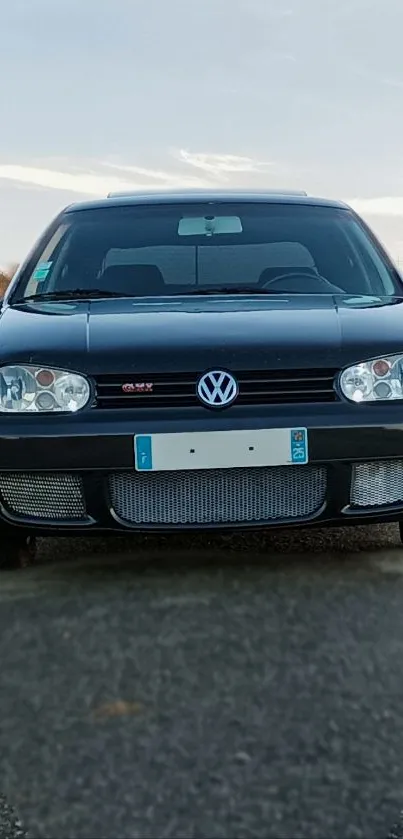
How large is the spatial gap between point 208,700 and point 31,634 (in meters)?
0.73

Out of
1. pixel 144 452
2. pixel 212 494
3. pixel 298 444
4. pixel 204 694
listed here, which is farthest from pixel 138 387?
pixel 204 694

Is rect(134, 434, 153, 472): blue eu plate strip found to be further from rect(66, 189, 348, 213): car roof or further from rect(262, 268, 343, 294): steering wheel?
rect(66, 189, 348, 213): car roof

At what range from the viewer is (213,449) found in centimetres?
341

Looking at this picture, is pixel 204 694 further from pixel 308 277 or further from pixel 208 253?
pixel 208 253

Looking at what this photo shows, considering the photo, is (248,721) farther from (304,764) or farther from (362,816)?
(362,816)

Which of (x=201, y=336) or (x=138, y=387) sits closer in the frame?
(x=138, y=387)

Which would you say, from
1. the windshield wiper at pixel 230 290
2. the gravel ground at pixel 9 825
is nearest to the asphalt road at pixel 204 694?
A: the gravel ground at pixel 9 825

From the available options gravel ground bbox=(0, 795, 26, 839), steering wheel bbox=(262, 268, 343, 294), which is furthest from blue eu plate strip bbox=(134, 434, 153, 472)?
gravel ground bbox=(0, 795, 26, 839)

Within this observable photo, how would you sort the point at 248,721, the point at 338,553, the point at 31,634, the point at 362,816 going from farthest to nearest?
the point at 338,553
the point at 31,634
the point at 248,721
the point at 362,816

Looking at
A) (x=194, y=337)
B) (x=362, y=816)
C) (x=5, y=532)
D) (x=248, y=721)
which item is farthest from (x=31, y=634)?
(x=362, y=816)

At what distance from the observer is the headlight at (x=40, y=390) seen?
3.48 meters

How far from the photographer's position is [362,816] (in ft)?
6.61

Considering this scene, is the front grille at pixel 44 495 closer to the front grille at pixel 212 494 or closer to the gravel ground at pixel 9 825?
the front grille at pixel 212 494

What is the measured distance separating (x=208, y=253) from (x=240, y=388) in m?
1.41
